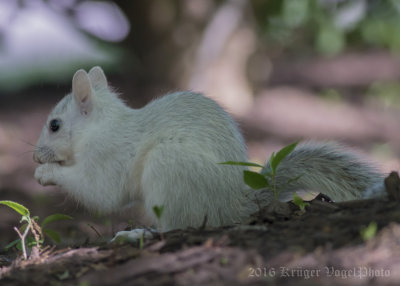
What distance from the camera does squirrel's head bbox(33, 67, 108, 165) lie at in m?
3.77

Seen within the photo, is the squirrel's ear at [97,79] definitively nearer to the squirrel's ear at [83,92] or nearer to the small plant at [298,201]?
the squirrel's ear at [83,92]

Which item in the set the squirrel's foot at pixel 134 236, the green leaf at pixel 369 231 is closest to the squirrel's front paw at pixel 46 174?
the squirrel's foot at pixel 134 236

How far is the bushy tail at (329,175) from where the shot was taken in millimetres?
3207

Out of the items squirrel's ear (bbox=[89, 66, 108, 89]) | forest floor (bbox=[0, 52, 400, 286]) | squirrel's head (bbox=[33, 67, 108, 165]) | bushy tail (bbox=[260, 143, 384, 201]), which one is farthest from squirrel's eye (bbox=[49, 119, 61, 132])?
bushy tail (bbox=[260, 143, 384, 201])

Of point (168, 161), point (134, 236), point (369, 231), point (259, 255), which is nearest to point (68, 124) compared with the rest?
point (168, 161)

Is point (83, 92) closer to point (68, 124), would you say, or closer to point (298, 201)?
point (68, 124)

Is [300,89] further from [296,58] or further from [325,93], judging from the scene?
[296,58]

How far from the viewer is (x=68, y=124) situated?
150 inches

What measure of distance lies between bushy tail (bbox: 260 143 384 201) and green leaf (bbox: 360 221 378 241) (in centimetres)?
72

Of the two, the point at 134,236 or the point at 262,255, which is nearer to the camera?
the point at 262,255

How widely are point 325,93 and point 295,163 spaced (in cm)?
815

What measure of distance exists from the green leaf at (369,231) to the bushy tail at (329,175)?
717mm

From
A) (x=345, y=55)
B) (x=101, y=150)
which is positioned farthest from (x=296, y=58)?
(x=101, y=150)

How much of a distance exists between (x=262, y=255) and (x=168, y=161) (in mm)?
973
